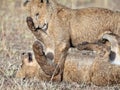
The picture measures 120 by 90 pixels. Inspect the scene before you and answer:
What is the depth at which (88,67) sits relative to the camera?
7.68 meters

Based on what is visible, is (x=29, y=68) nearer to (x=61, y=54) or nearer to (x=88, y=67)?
(x=61, y=54)

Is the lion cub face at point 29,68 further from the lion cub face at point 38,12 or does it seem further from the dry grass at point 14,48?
the lion cub face at point 38,12

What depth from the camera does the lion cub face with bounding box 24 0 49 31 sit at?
7969 millimetres

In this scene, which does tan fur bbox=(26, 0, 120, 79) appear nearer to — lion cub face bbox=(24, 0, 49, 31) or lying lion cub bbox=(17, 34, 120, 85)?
lion cub face bbox=(24, 0, 49, 31)

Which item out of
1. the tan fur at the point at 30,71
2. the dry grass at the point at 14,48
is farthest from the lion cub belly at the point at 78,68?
the tan fur at the point at 30,71

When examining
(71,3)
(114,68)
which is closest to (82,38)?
(114,68)

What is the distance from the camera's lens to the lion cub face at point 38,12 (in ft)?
26.1

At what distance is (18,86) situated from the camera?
706 centimetres

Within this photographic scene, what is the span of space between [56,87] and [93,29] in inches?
46.3

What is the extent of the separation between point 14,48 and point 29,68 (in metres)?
2.39

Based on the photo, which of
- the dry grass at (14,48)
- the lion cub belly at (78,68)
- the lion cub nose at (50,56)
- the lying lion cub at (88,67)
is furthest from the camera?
the lion cub nose at (50,56)

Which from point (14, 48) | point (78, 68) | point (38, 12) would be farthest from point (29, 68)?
point (14, 48)

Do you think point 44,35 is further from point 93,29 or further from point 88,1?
point 88,1

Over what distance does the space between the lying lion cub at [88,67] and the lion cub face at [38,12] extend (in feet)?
1.35
